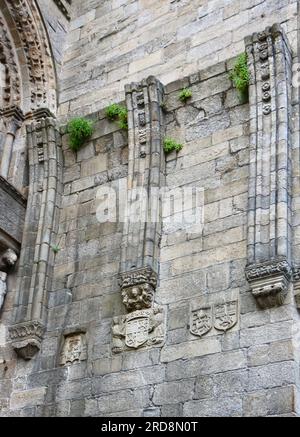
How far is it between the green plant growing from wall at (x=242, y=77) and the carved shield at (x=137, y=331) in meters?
2.79

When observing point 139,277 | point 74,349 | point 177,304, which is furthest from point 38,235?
point 177,304

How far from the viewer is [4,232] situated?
993 cm

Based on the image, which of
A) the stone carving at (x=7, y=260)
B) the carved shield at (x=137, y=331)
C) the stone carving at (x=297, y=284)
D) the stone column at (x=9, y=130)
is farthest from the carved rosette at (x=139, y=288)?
the stone column at (x=9, y=130)

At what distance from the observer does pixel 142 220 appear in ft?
30.1

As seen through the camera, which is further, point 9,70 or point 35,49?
point 35,49

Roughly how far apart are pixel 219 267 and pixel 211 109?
6.89ft

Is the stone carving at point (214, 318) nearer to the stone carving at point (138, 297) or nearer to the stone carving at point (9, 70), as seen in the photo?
the stone carving at point (138, 297)

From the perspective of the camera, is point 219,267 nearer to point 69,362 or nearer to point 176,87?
point 69,362

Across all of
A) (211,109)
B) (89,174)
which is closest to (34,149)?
(89,174)

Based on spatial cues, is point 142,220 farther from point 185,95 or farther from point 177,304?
point 185,95

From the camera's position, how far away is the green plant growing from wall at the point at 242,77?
9344 mm

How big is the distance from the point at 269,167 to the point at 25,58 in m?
4.82

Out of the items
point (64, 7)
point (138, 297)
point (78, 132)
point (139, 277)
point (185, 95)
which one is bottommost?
point (138, 297)
